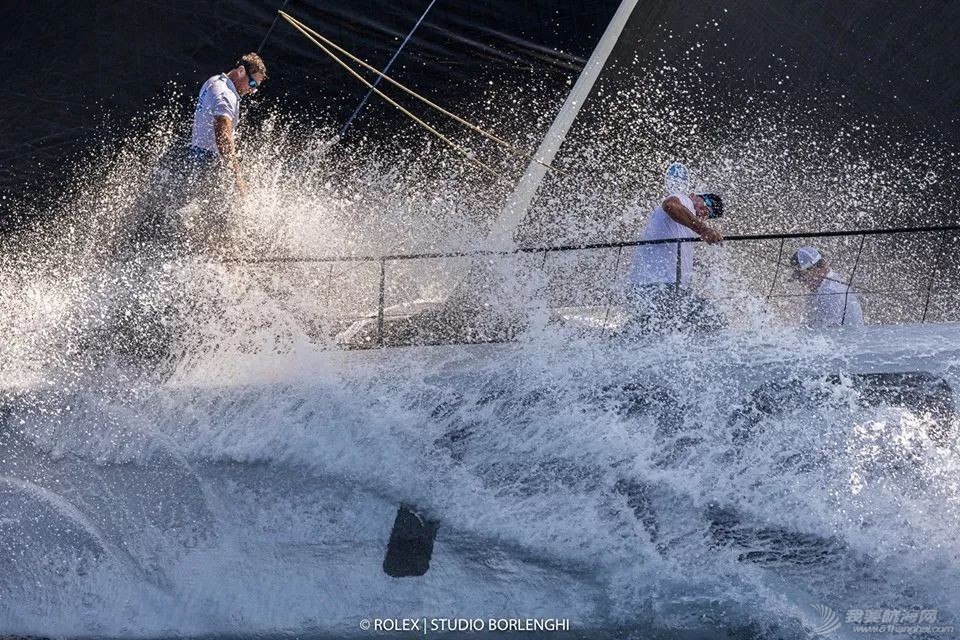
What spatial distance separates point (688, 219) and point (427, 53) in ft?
4.50

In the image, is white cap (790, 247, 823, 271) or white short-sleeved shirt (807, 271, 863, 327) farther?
white cap (790, 247, 823, 271)

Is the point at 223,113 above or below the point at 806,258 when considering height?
below

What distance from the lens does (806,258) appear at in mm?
4660

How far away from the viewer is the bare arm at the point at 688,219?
3.90 metres

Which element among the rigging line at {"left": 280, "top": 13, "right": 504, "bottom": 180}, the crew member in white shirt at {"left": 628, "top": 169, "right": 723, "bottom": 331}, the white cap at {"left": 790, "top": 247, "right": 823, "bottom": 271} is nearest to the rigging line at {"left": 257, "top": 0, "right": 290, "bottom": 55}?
the rigging line at {"left": 280, "top": 13, "right": 504, "bottom": 180}

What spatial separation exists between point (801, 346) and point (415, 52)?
6.54 feet

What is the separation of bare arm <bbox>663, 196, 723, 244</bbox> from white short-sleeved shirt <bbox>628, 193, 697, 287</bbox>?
0.13 feet

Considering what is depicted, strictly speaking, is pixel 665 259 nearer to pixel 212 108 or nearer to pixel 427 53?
pixel 427 53

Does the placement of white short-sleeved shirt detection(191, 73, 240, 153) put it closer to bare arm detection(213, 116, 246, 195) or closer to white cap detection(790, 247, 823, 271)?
bare arm detection(213, 116, 246, 195)

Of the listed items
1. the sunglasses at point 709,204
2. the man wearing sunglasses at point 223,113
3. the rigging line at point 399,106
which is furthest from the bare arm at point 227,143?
the sunglasses at point 709,204

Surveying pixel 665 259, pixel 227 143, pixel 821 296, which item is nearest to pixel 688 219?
pixel 665 259

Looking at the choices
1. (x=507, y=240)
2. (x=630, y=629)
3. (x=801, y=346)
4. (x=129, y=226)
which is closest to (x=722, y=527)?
(x=630, y=629)

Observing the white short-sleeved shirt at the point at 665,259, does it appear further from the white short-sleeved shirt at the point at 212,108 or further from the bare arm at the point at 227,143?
the white short-sleeved shirt at the point at 212,108

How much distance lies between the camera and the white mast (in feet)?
15.5
